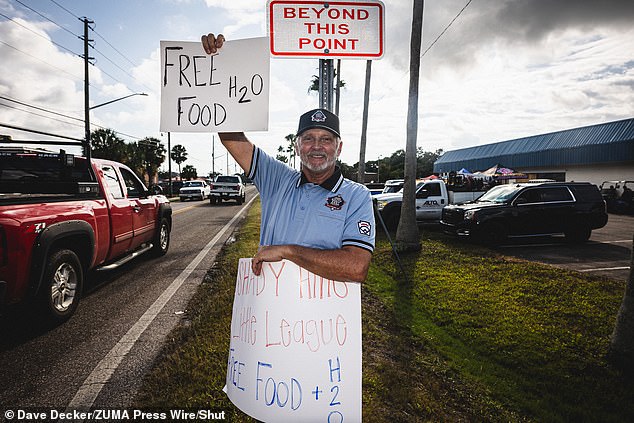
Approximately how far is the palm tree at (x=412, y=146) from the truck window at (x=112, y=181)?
20.8 feet

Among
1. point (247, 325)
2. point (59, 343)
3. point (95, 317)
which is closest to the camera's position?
point (247, 325)

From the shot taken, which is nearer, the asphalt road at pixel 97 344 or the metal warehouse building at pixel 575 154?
the asphalt road at pixel 97 344

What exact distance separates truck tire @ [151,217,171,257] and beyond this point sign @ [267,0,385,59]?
6.73 m

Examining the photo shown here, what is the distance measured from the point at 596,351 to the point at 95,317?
589cm

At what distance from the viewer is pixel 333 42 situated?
78.9 inches

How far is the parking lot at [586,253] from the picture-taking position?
7625mm

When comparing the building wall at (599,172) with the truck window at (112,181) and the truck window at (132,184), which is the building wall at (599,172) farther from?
the truck window at (112,181)

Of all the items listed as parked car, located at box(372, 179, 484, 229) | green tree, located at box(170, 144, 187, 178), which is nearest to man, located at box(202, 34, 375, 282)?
parked car, located at box(372, 179, 484, 229)

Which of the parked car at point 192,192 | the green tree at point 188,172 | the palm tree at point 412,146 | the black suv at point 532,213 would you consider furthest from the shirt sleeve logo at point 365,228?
the green tree at point 188,172

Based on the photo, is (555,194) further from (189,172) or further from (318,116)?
(189,172)

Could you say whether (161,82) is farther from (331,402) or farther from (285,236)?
(331,402)

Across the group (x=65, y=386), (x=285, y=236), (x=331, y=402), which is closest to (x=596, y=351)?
(x=331, y=402)

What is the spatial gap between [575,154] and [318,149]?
37.7 meters

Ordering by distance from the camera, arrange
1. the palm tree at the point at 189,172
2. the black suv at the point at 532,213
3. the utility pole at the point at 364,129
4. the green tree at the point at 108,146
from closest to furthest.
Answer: the black suv at the point at 532,213, the utility pole at the point at 364,129, the green tree at the point at 108,146, the palm tree at the point at 189,172
